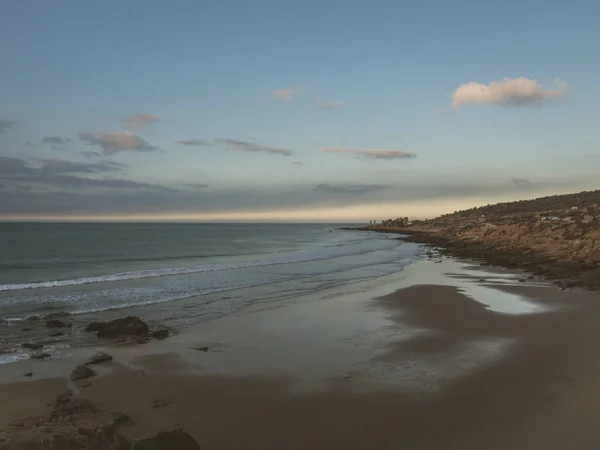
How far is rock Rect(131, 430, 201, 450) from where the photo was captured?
5.45 metres

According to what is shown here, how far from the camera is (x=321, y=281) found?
1012 inches

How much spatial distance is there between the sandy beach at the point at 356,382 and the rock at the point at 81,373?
0.18 meters

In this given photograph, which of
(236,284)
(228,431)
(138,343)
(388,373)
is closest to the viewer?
(228,431)

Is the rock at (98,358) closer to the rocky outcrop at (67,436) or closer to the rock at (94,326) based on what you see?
the rock at (94,326)

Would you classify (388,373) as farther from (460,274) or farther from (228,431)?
(460,274)

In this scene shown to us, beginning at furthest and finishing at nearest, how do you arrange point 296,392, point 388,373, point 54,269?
point 54,269 → point 388,373 → point 296,392

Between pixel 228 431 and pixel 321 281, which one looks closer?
pixel 228 431

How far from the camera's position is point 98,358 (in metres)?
10.6

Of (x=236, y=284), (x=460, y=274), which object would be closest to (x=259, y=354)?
(x=236, y=284)

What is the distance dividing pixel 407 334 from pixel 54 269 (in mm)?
29380

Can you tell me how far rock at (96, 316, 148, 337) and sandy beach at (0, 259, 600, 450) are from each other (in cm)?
130

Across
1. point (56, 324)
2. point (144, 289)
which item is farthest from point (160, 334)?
point (144, 289)

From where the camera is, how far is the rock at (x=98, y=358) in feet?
34.0

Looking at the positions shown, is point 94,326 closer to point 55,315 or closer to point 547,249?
point 55,315
